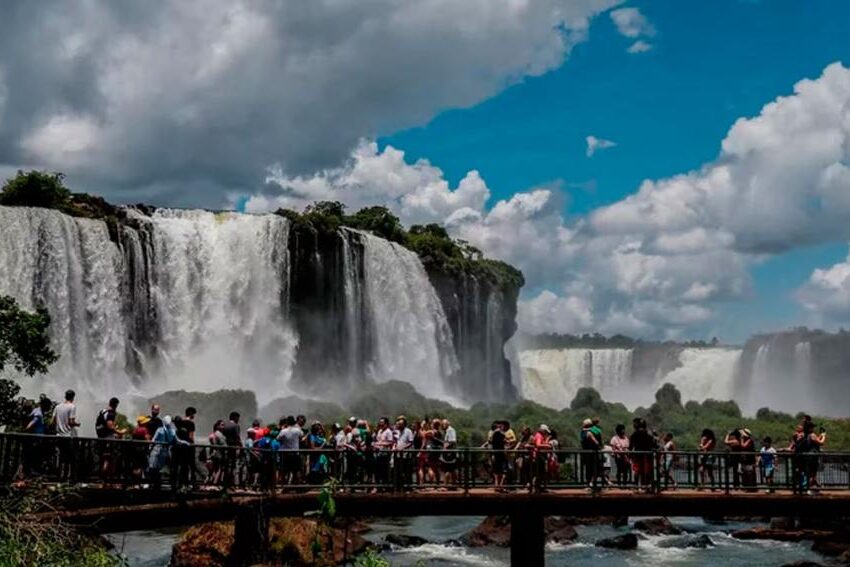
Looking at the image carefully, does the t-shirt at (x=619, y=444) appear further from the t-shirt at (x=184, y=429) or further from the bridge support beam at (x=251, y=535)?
the t-shirt at (x=184, y=429)

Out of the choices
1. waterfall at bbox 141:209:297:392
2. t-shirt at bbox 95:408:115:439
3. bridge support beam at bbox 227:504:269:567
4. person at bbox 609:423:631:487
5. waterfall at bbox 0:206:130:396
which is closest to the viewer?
t-shirt at bbox 95:408:115:439

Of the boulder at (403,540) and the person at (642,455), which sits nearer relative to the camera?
the person at (642,455)

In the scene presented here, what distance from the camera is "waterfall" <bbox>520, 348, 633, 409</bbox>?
99688 mm

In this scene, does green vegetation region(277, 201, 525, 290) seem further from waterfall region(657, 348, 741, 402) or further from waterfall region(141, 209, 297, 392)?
waterfall region(657, 348, 741, 402)

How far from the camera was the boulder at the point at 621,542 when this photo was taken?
92.9 ft

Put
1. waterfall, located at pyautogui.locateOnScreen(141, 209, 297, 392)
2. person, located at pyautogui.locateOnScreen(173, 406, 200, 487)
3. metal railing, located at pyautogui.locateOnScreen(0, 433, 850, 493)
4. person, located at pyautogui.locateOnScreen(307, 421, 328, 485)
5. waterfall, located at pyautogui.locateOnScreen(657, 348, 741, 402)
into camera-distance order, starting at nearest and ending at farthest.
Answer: metal railing, located at pyautogui.locateOnScreen(0, 433, 850, 493) → person, located at pyautogui.locateOnScreen(173, 406, 200, 487) → person, located at pyautogui.locateOnScreen(307, 421, 328, 485) → waterfall, located at pyautogui.locateOnScreen(141, 209, 297, 392) → waterfall, located at pyautogui.locateOnScreen(657, 348, 741, 402)

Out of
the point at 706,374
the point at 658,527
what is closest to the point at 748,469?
the point at 658,527

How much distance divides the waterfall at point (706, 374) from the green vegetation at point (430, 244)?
26.9 meters

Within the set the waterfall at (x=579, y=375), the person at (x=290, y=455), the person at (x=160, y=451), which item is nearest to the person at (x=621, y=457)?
the person at (x=290, y=455)

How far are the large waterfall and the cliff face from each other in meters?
2.04

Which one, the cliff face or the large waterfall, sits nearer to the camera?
the large waterfall

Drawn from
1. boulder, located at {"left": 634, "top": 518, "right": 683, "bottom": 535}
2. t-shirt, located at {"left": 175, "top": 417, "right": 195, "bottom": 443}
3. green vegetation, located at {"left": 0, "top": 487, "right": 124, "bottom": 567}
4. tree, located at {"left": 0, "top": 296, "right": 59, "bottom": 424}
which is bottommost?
boulder, located at {"left": 634, "top": 518, "right": 683, "bottom": 535}

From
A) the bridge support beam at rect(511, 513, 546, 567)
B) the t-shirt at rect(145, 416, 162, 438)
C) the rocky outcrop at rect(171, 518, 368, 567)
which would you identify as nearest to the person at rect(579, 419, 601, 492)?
the bridge support beam at rect(511, 513, 546, 567)

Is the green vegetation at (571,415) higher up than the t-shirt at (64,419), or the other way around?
the t-shirt at (64,419)
